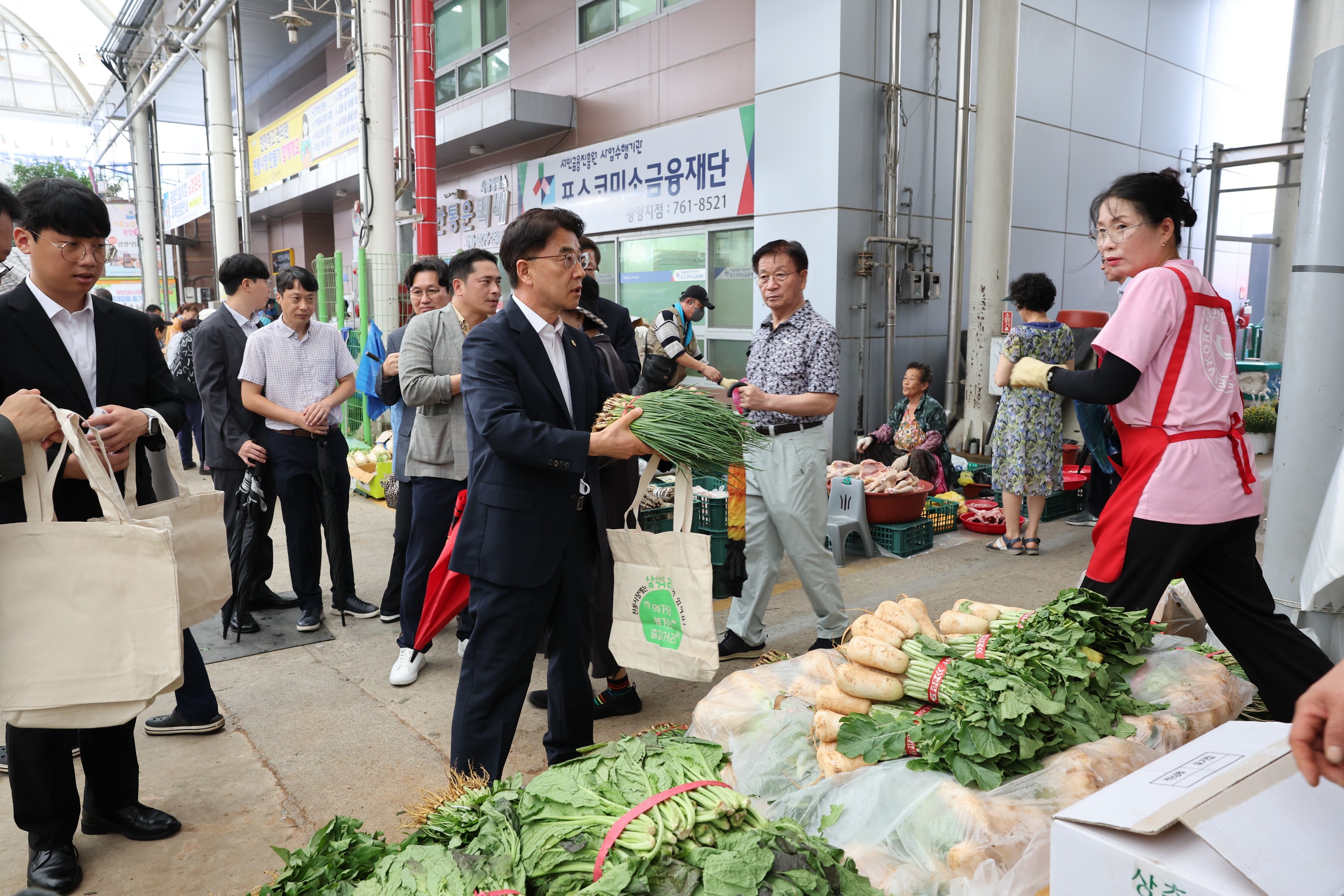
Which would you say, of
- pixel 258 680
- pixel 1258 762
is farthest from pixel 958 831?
pixel 258 680

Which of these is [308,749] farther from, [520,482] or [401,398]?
[401,398]

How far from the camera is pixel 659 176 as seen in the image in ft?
34.3

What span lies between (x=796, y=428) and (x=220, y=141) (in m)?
17.3

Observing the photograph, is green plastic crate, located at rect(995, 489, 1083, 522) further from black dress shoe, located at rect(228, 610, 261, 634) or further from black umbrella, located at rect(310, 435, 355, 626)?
black dress shoe, located at rect(228, 610, 261, 634)

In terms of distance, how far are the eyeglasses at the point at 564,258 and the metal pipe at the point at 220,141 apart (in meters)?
16.5

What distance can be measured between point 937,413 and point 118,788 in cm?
610

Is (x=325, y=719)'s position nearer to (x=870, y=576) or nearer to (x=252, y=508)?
(x=252, y=508)

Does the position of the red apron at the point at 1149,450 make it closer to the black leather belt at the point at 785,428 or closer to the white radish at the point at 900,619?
the white radish at the point at 900,619

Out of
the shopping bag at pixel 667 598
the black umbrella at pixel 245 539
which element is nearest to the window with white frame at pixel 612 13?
the black umbrella at pixel 245 539

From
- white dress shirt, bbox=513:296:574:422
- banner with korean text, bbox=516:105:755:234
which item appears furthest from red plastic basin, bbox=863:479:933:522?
banner with korean text, bbox=516:105:755:234

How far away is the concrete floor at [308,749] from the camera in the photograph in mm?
2680

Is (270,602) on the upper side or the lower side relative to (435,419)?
lower

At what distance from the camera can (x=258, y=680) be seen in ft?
13.5

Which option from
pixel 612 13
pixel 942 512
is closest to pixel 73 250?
pixel 942 512
